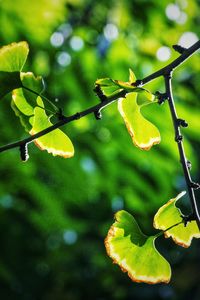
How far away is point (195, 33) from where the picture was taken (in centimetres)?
222

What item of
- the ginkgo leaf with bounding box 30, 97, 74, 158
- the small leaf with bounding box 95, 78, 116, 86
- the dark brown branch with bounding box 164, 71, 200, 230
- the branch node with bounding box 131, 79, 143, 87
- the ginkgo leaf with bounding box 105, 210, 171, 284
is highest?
the small leaf with bounding box 95, 78, 116, 86

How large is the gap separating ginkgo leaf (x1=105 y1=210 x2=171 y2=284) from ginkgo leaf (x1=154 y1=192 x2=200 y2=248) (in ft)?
0.11

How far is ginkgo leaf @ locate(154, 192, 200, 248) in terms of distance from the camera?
734 millimetres

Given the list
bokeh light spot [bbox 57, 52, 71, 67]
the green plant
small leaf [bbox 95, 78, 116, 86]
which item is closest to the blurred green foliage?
bokeh light spot [bbox 57, 52, 71, 67]

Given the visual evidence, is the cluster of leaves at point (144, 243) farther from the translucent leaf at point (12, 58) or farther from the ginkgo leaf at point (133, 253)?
the translucent leaf at point (12, 58)

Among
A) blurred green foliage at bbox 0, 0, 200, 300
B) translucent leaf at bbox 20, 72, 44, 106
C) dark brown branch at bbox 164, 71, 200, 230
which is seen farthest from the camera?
blurred green foliage at bbox 0, 0, 200, 300

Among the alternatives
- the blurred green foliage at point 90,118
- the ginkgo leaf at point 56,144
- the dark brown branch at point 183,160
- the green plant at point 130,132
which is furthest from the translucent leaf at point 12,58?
the blurred green foliage at point 90,118

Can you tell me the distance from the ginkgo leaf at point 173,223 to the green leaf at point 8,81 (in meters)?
0.29

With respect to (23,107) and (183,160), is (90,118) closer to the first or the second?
(23,107)

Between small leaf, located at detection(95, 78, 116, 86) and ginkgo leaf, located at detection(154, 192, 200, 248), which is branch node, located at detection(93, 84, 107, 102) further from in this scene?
ginkgo leaf, located at detection(154, 192, 200, 248)

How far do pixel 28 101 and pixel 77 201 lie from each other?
1.37m

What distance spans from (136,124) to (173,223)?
17cm

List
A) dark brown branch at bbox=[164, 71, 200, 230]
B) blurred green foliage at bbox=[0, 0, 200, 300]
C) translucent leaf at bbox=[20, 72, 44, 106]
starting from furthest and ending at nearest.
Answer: blurred green foliage at bbox=[0, 0, 200, 300], translucent leaf at bbox=[20, 72, 44, 106], dark brown branch at bbox=[164, 71, 200, 230]

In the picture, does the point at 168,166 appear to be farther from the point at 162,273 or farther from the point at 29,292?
the point at 29,292
